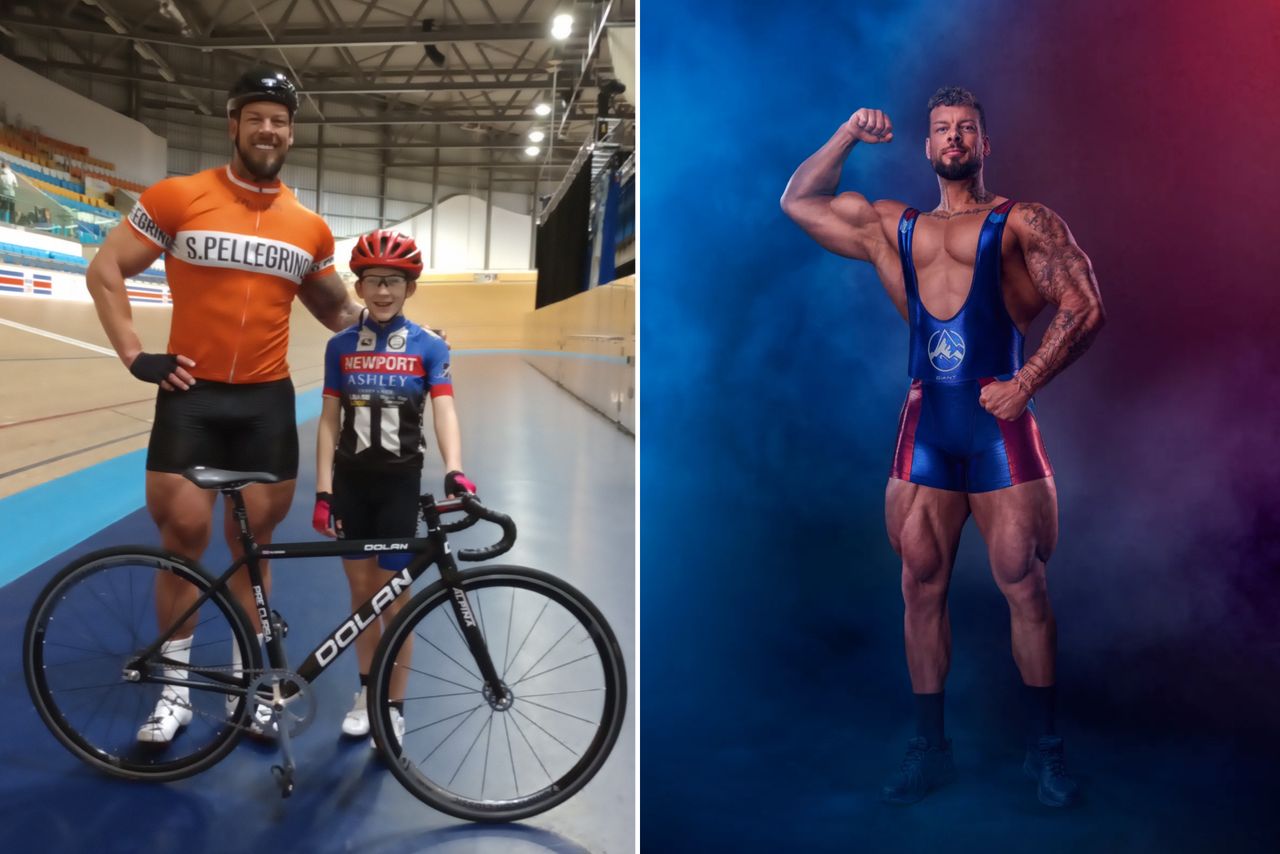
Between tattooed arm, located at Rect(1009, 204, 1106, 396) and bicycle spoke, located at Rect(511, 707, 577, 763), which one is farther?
bicycle spoke, located at Rect(511, 707, 577, 763)

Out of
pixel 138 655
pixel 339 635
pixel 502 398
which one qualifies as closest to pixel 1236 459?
pixel 502 398

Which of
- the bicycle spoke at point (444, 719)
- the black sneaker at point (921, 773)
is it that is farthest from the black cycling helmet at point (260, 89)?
the black sneaker at point (921, 773)

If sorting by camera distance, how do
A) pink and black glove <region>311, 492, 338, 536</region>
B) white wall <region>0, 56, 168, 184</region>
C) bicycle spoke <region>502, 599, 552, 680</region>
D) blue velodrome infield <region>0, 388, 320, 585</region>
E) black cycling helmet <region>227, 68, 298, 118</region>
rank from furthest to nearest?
1. blue velodrome infield <region>0, 388, 320, 585</region>
2. white wall <region>0, 56, 168, 184</region>
3. bicycle spoke <region>502, 599, 552, 680</region>
4. pink and black glove <region>311, 492, 338, 536</region>
5. black cycling helmet <region>227, 68, 298, 118</region>

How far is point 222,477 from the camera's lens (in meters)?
1.70

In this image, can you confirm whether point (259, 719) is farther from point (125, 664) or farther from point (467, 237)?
point (467, 237)

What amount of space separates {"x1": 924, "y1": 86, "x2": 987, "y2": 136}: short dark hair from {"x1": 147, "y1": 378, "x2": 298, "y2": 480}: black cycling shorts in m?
1.72

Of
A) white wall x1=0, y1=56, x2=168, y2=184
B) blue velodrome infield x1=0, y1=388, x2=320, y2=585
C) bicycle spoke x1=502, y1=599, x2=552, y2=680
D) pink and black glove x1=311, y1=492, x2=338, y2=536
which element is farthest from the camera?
blue velodrome infield x1=0, y1=388, x2=320, y2=585

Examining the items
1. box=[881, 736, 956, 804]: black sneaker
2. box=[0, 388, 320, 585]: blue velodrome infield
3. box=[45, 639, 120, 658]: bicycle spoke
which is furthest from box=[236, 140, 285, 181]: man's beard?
box=[881, 736, 956, 804]: black sneaker

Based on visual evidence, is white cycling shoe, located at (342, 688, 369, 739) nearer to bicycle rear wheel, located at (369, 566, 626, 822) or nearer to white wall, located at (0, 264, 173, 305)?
bicycle rear wheel, located at (369, 566, 626, 822)

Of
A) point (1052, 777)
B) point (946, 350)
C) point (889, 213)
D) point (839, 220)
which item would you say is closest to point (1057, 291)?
point (946, 350)

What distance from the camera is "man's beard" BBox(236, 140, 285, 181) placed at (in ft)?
5.51

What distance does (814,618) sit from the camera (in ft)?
6.42

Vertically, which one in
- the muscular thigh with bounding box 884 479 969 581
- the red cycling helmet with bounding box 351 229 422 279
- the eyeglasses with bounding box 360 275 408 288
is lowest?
the muscular thigh with bounding box 884 479 969 581

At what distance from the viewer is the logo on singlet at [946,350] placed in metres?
1.78
